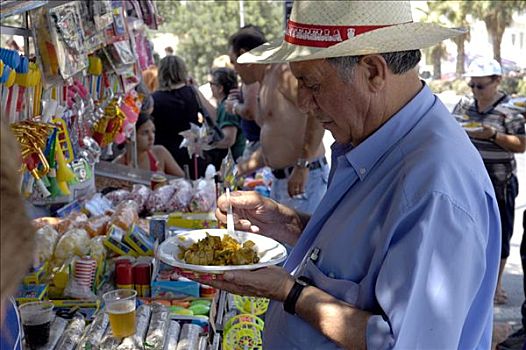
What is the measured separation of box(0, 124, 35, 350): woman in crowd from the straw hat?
3.54ft

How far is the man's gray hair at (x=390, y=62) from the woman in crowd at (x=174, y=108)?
4923 millimetres

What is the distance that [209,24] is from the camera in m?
32.0

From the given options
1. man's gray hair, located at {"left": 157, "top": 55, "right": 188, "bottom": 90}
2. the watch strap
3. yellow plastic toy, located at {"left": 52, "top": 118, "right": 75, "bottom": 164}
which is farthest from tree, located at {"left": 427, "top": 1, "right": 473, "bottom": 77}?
yellow plastic toy, located at {"left": 52, "top": 118, "right": 75, "bottom": 164}

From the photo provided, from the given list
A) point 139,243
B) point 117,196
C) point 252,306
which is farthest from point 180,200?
point 252,306

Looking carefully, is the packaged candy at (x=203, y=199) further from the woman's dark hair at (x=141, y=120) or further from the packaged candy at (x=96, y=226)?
the woman's dark hair at (x=141, y=120)

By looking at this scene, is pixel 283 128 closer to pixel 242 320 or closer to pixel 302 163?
pixel 302 163

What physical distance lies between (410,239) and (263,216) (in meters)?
0.94

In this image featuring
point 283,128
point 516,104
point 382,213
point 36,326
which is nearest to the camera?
point 382,213

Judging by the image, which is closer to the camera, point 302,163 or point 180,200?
point 180,200

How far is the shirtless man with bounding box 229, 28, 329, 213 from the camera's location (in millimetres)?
4508

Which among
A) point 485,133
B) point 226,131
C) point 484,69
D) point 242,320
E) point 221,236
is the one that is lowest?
point 226,131

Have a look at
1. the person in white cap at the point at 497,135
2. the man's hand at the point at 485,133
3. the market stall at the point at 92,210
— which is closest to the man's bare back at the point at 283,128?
the market stall at the point at 92,210

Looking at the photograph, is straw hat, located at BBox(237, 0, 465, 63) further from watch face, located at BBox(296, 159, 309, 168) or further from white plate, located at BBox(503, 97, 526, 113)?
white plate, located at BBox(503, 97, 526, 113)

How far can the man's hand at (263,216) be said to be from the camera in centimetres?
245
